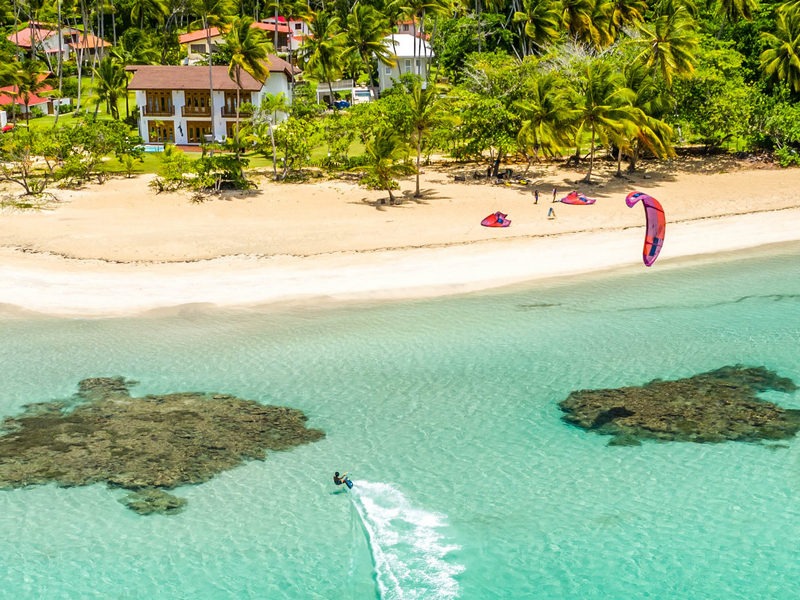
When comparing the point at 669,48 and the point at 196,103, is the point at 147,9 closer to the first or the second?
the point at 196,103

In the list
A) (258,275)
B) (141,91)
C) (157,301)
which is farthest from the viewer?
(141,91)

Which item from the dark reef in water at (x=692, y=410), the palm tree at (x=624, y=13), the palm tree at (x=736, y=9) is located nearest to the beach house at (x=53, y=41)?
the palm tree at (x=624, y=13)

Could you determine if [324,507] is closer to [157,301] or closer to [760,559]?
[760,559]

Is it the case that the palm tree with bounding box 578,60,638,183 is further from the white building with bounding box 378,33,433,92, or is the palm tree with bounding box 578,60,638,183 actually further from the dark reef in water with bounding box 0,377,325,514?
the white building with bounding box 378,33,433,92

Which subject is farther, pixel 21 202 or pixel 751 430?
pixel 21 202

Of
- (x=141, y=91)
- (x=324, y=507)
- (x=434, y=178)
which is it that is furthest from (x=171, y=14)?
(x=324, y=507)

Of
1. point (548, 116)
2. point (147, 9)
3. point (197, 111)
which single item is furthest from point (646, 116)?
point (147, 9)
